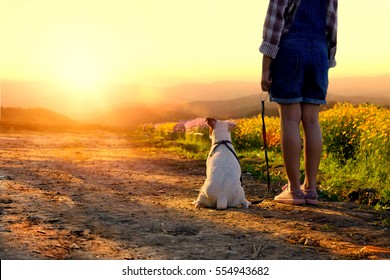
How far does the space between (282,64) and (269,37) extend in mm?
287

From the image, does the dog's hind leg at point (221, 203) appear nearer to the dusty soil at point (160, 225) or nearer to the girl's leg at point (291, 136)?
the dusty soil at point (160, 225)

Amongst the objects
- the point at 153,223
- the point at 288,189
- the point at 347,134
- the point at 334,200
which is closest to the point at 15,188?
the point at 153,223

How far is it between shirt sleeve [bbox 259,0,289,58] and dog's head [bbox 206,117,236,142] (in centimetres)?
82

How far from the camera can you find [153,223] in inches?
188

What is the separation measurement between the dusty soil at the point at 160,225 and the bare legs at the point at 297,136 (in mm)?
410

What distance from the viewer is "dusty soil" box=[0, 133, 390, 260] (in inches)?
153

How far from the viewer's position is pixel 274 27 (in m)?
5.32

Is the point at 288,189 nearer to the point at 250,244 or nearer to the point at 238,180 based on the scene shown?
the point at 238,180

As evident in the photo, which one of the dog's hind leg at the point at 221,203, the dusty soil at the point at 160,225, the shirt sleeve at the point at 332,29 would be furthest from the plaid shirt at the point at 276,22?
the dusty soil at the point at 160,225

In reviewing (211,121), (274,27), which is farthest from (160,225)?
(274,27)

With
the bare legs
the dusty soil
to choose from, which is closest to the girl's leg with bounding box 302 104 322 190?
the bare legs

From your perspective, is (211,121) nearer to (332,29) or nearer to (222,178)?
(222,178)

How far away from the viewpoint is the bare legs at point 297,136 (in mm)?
5555

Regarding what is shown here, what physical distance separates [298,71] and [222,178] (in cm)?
126
